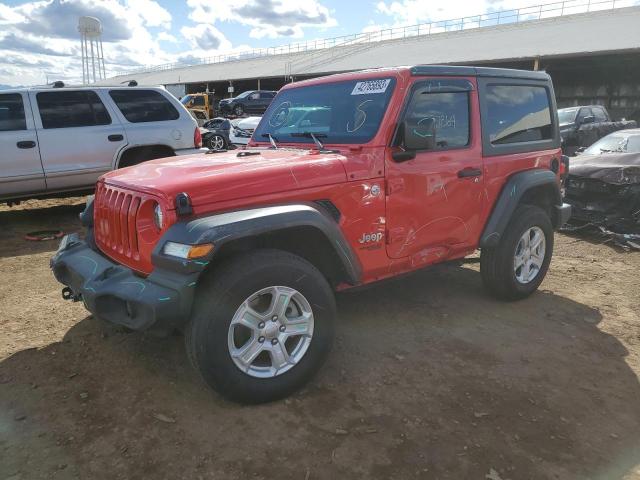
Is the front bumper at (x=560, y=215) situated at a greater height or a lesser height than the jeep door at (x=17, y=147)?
lesser

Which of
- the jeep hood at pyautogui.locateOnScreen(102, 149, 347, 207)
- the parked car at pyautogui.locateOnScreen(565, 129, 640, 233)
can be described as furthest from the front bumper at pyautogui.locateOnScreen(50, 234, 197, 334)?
the parked car at pyautogui.locateOnScreen(565, 129, 640, 233)

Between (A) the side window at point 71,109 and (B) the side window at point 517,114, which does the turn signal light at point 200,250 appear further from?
(A) the side window at point 71,109

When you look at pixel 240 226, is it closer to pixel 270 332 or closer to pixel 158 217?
pixel 158 217

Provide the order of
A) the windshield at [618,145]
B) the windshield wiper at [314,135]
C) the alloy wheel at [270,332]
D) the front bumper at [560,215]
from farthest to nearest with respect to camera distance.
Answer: the windshield at [618,145], the front bumper at [560,215], the windshield wiper at [314,135], the alloy wheel at [270,332]

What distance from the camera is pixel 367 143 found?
332cm

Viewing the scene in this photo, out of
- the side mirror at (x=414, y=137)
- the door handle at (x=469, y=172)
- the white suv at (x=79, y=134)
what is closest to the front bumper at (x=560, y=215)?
the door handle at (x=469, y=172)

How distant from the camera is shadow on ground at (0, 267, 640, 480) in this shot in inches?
96.5

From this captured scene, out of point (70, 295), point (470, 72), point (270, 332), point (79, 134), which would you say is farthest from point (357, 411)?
point (79, 134)

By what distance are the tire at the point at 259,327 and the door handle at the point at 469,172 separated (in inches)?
59.2

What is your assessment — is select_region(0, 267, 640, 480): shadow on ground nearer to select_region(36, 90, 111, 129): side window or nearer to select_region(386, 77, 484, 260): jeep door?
select_region(386, 77, 484, 260): jeep door

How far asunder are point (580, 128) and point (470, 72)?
11607 millimetres

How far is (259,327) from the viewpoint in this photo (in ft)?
9.30

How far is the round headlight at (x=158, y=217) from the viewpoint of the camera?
→ 8.91 feet

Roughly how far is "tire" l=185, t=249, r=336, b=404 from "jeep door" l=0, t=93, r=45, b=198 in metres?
5.14
